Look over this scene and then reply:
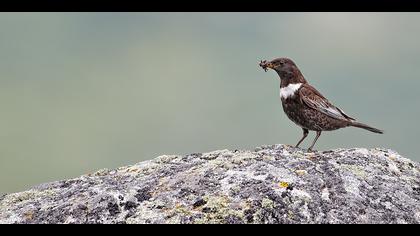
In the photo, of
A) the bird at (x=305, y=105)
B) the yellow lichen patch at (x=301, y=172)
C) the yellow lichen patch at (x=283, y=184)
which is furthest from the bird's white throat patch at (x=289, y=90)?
the yellow lichen patch at (x=283, y=184)

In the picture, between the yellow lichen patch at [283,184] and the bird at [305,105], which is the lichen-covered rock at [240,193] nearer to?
the yellow lichen patch at [283,184]

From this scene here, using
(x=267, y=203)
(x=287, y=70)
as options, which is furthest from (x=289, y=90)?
(x=267, y=203)

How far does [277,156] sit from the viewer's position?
6.64 m

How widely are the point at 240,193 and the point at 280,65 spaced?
381 centimetres

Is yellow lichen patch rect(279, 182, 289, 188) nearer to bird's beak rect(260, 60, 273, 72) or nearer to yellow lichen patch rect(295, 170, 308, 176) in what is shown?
yellow lichen patch rect(295, 170, 308, 176)

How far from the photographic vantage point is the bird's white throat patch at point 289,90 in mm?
8698

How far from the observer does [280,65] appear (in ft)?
29.1

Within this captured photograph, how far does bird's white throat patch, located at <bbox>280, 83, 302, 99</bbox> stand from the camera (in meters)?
8.70

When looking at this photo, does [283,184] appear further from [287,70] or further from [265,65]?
[265,65]

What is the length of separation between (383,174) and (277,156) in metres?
1.29

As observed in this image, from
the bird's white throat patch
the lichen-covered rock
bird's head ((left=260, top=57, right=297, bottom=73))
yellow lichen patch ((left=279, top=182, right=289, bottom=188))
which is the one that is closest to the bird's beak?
bird's head ((left=260, top=57, right=297, bottom=73))
